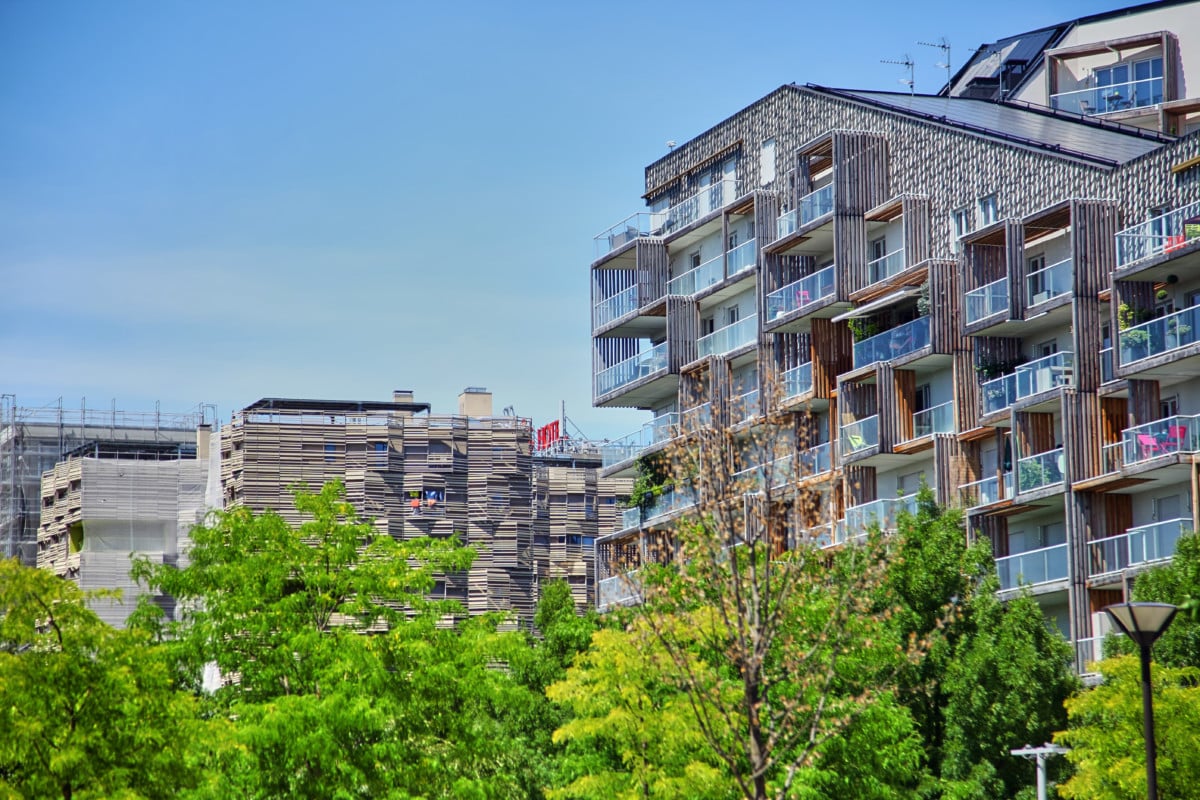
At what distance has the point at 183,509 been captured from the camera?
12675 cm

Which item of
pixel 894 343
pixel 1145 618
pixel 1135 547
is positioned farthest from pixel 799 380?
pixel 1145 618

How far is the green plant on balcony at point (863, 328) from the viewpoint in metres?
63.8

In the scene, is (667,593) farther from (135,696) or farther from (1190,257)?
(1190,257)

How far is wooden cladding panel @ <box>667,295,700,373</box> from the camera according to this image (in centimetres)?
7456

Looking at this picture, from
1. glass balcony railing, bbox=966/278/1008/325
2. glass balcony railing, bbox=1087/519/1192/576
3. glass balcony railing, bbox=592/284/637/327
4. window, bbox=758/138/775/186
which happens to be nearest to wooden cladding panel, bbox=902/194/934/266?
glass balcony railing, bbox=966/278/1008/325

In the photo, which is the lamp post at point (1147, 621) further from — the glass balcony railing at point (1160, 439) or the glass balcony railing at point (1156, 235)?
the glass balcony railing at point (1156, 235)

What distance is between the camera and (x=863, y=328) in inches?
2517

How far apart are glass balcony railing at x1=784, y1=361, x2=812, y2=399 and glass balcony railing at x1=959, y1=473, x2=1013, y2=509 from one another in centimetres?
970

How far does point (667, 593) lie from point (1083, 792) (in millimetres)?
12547

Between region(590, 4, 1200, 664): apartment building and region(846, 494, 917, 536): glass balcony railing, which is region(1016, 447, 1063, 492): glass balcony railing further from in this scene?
region(846, 494, 917, 536): glass balcony railing

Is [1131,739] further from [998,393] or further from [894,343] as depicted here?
[894,343]

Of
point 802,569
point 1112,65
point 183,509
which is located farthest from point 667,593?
point 183,509

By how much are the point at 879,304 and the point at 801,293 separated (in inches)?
237

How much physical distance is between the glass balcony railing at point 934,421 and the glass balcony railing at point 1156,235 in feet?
28.3
